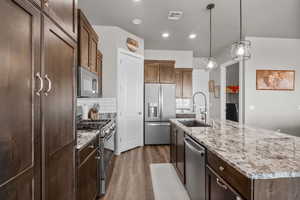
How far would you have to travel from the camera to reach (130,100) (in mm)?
4871

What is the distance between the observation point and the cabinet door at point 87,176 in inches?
63.8

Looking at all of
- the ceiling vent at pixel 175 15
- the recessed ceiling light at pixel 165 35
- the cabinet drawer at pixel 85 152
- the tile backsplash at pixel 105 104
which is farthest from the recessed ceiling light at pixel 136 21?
the cabinet drawer at pixel 85 152

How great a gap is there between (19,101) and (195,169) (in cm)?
185

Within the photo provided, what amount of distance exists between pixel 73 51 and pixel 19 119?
817mm

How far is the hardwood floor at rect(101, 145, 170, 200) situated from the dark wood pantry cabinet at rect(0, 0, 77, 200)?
145 centimetres

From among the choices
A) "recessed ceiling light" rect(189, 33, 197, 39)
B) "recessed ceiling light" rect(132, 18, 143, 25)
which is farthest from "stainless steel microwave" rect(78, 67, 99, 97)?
"recessed ceiling light" rect(189, 33, 197, 39)

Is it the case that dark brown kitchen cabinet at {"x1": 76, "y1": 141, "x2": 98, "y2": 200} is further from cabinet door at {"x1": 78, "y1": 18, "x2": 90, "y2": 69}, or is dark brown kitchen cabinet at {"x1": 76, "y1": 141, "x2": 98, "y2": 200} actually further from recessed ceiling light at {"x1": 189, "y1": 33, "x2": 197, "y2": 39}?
recessed ceiling light at {"x1": 189, "y1": 33, "x2": 197, "y2": 39}

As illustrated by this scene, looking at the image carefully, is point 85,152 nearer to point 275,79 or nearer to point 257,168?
point 257,168

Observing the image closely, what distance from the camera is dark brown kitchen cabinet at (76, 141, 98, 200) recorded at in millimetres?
1606

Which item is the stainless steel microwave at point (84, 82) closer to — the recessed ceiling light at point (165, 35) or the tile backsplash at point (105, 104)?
the tile backsplash at point (105, 104)

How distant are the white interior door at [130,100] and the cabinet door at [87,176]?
2.44 meters

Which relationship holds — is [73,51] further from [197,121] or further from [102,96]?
[102,96]

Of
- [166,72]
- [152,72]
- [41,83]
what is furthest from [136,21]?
[41,83]

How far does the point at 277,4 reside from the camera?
11.8 feet
